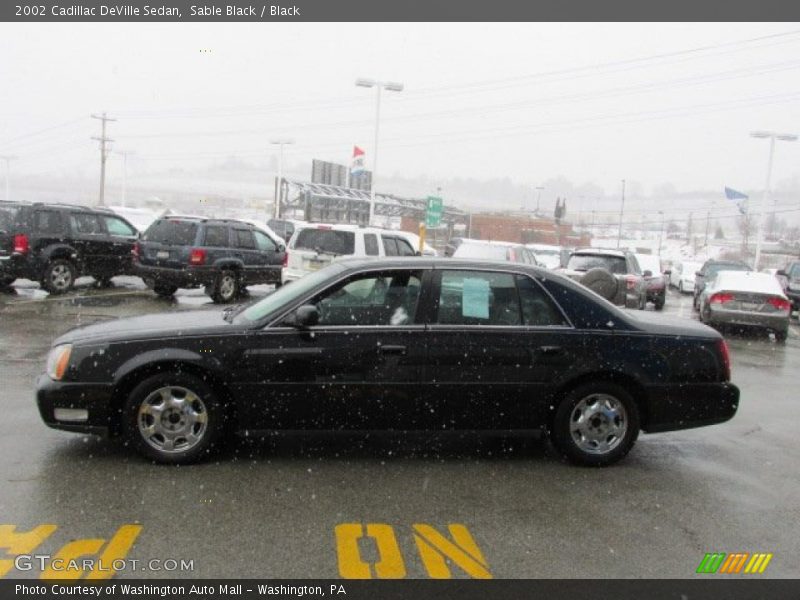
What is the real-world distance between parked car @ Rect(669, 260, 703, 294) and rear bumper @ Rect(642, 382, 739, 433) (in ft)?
79.5

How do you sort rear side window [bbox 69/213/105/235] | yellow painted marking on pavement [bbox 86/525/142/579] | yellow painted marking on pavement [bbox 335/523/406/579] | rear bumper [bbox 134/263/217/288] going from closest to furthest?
yellow painted marking on pavement [bbox 86/525/142/579]
yellow painted marking on pavement [bbox 335/523/406/579]
rear bumper [bbox 134/263/217/288]
rear side window [bbox 69/213/105/235]

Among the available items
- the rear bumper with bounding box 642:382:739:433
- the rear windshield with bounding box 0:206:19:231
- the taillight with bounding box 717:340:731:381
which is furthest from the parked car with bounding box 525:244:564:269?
the rear bumper with bounding box 642:382:739:433

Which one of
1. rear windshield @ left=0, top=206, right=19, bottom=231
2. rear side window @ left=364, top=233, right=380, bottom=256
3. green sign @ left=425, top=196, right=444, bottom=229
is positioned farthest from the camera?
green sign @ left=425, top=196, right=444, bottom=229

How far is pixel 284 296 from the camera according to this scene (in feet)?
18.6

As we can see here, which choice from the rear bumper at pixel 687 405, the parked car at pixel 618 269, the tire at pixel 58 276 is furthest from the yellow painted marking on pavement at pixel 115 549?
the tire at pixel 58 276

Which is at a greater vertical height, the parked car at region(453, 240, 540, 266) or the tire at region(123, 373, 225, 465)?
the parked car at region(453, 240, 540, 266)

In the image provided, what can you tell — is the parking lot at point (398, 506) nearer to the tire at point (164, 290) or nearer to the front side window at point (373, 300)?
the front side window at point (373, 300)

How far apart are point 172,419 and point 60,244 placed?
1118 cm

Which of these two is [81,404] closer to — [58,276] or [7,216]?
[58,276]

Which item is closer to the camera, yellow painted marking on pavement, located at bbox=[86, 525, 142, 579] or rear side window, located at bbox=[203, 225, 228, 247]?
yellow painted marking on pavement, located at bbox=[86, 525, 142, 579]

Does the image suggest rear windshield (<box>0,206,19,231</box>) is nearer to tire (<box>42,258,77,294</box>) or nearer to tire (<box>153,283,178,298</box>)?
tire (<box>42,258,77,294</box>)

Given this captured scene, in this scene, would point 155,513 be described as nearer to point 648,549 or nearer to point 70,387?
point 70,387

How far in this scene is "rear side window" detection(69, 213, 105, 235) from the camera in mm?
15102

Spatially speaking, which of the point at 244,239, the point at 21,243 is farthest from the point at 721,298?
the point at 21,243
